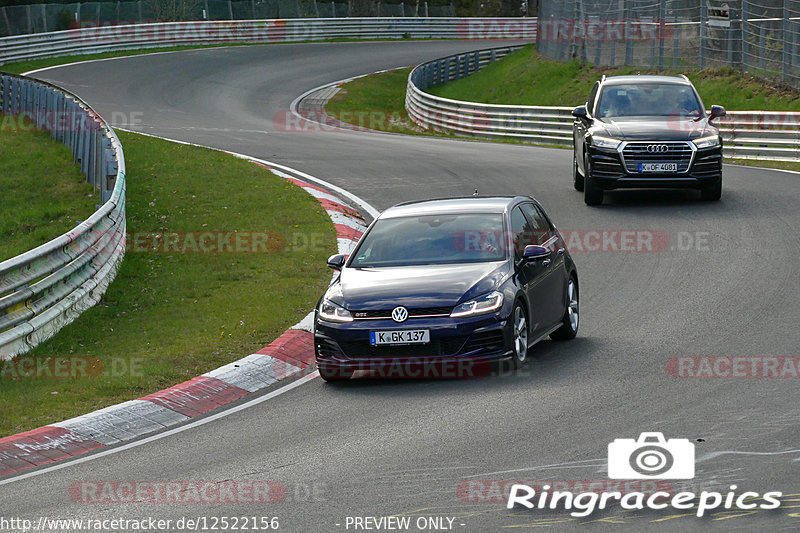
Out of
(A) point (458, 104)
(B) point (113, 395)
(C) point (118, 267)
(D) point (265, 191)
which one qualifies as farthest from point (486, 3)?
(B) point (113, 395)

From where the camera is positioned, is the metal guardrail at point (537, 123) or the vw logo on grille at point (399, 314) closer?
the vw logo on grille at point (399, 314)

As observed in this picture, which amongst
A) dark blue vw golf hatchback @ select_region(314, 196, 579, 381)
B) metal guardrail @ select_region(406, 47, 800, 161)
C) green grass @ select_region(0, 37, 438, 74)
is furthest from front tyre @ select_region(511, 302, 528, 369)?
green grass @ select_region(0, 37, 438, 74)

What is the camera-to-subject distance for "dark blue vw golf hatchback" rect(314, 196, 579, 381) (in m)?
10.0

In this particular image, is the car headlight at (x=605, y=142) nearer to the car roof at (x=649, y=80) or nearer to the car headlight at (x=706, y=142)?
the car headlight at (x=706, y=142)

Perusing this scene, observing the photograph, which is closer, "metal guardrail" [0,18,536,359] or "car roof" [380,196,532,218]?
"car roof" [380,196,532,218]

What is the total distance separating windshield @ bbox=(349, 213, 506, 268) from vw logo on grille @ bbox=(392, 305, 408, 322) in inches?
34.5

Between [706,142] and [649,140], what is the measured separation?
86 centimetres

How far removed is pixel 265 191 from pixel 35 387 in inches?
411

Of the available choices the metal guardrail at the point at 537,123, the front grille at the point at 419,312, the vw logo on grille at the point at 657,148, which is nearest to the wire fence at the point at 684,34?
the metal guardrail at the point at 537,123

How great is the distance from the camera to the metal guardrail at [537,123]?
2539 centimetres

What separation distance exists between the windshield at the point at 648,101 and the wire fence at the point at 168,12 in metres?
37.0

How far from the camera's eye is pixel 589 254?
16.1m

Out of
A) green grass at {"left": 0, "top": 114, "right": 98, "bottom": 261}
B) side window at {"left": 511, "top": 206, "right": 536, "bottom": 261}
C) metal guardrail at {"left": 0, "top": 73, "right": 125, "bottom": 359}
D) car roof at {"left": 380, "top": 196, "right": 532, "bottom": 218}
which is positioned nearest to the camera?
side window at {"left": 511, "top": 206, "right": 536, "bottom": 261}

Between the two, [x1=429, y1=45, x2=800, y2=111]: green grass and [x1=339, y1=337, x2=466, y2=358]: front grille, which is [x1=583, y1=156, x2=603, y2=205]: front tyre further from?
[x1=429, y1=45, x2=800, y2=111]: green grass
